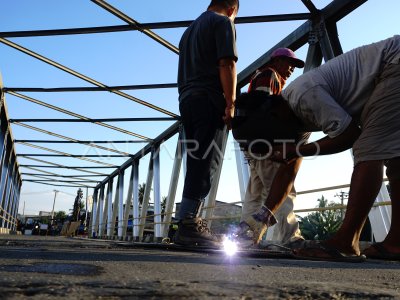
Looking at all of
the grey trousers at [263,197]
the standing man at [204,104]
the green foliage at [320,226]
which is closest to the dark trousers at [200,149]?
the standing man at [204,104]

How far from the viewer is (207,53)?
2809mm

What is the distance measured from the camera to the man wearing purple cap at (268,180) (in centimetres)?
261

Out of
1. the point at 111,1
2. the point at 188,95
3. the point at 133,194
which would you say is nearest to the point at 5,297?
the point at 188,95

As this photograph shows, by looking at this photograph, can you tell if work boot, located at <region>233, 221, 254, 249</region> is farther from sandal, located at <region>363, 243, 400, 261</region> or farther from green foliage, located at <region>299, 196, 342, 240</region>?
green foliage, located at <region>299, 196, 342, 240</region>

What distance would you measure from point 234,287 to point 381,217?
3327mm

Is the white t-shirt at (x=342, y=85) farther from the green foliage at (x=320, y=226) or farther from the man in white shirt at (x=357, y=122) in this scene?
the green foliage at (x=320, y=226)

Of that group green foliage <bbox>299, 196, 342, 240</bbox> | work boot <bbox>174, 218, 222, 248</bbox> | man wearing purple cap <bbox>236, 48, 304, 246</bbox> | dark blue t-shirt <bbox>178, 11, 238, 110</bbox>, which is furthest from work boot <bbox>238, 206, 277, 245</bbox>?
green foliage <bbox>299, 196, 342, 240</bbox>

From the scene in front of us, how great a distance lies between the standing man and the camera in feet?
8.39

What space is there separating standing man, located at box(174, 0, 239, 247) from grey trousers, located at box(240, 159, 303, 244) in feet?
1.59

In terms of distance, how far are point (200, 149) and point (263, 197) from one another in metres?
0.90

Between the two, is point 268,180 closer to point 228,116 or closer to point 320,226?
point 228,116

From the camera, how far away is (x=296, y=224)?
9.89 feet

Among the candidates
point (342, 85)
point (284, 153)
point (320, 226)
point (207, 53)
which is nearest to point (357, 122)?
point (342, 85)

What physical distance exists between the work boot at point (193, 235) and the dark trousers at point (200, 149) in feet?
0.18
